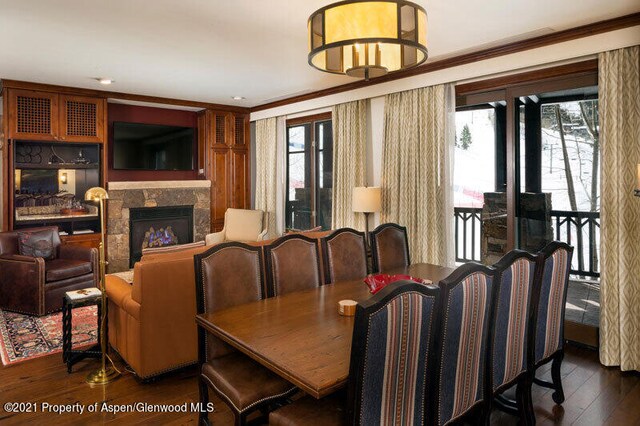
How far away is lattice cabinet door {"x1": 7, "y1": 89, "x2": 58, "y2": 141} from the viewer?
523cm

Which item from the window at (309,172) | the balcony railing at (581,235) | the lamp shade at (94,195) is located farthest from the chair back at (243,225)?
the balcony railing at (581,235)

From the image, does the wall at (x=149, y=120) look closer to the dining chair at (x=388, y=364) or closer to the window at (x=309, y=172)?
the window at (x=309, y=172)

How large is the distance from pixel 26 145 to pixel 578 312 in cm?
669

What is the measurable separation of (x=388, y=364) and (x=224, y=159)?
240 inches

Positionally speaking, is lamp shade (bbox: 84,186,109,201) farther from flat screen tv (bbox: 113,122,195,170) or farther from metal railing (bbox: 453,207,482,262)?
metal railing (bbox: 453,207,482,262)

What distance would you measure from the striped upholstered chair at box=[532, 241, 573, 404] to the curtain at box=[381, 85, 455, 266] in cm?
180

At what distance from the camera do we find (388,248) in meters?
3.48

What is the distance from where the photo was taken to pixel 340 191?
220 inches

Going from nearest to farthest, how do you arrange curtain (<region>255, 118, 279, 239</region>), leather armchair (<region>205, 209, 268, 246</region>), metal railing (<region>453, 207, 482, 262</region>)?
metal railing (<region>453, 207, 482, 262</region>) < leather armchair (<region>205, 209, 268, 246</region>) < curtain (<region>255, 118, 279, 239</region>)

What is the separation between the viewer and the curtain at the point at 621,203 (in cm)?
318

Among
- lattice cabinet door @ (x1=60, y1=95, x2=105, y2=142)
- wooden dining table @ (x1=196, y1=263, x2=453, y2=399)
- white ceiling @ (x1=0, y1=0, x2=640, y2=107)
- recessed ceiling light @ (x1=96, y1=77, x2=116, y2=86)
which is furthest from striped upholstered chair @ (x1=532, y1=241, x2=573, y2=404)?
lattice cabinet door @ (x1=60, y1=95, x2=105, y2=142)

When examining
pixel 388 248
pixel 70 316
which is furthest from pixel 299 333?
pixel 70 316

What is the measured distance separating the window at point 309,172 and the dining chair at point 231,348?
3.67 m

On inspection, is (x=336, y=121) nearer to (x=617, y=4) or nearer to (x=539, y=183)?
(x=539, y=183)
